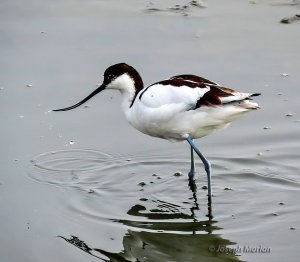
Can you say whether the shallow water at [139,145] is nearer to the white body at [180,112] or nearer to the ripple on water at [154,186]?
the ripple on water at [154,186]

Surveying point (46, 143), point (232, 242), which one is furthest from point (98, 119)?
point (232, 242)

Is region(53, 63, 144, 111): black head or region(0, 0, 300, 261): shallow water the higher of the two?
region(53, 63, 144, 111): black head

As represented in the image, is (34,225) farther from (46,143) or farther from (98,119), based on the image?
(98,119)

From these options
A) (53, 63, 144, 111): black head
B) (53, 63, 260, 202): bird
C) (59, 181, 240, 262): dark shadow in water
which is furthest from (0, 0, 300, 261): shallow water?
(53, 63, 144, 111): black head

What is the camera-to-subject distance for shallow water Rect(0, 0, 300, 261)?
633 centimetres

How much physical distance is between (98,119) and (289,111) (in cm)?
181

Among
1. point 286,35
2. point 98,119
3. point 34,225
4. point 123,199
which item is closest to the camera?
point 34,225

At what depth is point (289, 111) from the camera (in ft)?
27.9

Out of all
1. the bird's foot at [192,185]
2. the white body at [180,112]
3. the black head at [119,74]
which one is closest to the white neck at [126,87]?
the black head at [119,74]

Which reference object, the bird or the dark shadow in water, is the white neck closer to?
the bird

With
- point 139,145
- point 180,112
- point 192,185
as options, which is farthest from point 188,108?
point 139,145

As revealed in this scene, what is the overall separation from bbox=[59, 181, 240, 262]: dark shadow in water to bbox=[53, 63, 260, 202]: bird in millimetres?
435

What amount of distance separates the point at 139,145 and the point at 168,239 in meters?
1.84

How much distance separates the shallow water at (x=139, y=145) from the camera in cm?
633
